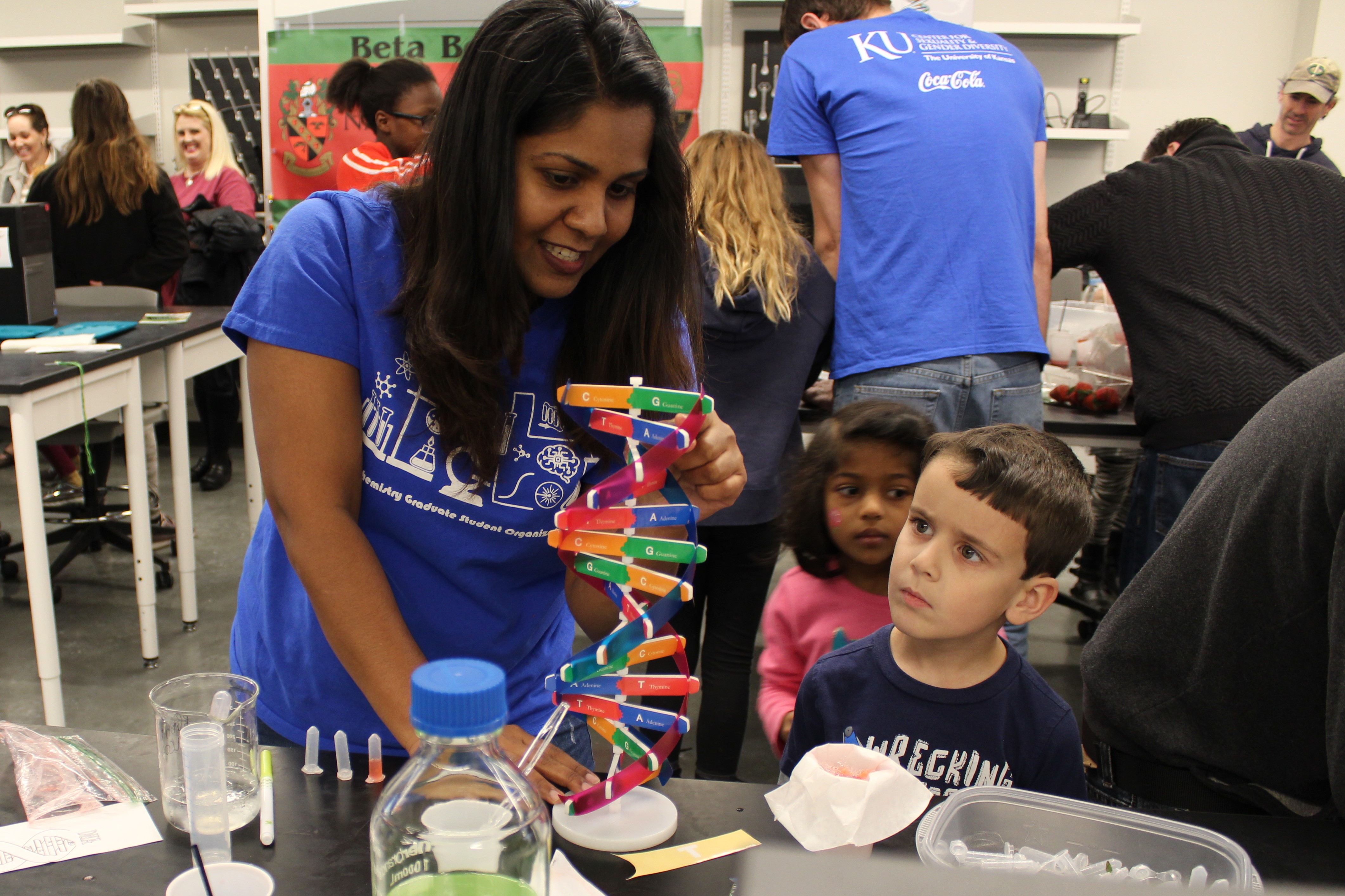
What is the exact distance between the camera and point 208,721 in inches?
36.5

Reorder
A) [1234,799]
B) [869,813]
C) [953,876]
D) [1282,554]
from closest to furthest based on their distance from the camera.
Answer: [953,876] < [869,813] < [1282,554] < [1234,799]

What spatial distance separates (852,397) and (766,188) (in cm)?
50

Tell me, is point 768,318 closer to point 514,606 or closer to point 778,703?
point 778,703

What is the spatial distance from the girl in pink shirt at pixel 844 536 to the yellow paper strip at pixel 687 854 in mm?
580

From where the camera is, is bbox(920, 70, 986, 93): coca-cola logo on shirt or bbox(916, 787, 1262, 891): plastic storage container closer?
bbox(916, 787, 1262, 891): plastic storage container

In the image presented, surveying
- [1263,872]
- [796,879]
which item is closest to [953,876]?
[796,879]

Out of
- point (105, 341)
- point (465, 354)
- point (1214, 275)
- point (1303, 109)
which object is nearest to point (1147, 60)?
point (1303, 109)

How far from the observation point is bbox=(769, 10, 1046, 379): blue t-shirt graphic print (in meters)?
1.98

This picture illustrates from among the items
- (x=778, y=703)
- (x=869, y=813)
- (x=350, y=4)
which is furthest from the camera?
(x=350, y=4)

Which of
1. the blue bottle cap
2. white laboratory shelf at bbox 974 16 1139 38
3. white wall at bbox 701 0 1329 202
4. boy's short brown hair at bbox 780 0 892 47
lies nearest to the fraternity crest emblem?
white wall at bbox 701 0 1329 202

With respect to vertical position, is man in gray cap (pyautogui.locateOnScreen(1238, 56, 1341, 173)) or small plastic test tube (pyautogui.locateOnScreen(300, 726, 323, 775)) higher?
man in gray cap (pyautogui.locateOnScreen(1238, 56, 1341, 173))

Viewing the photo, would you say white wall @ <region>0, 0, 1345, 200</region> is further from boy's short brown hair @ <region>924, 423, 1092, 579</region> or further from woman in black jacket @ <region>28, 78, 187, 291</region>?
boy's short brown hair @ <region>924, 423, 1092, 579</region>

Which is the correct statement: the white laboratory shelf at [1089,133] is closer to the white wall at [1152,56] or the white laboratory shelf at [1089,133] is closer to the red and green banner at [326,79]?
the white wall at [1152,56]

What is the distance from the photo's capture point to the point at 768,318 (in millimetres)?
2096
